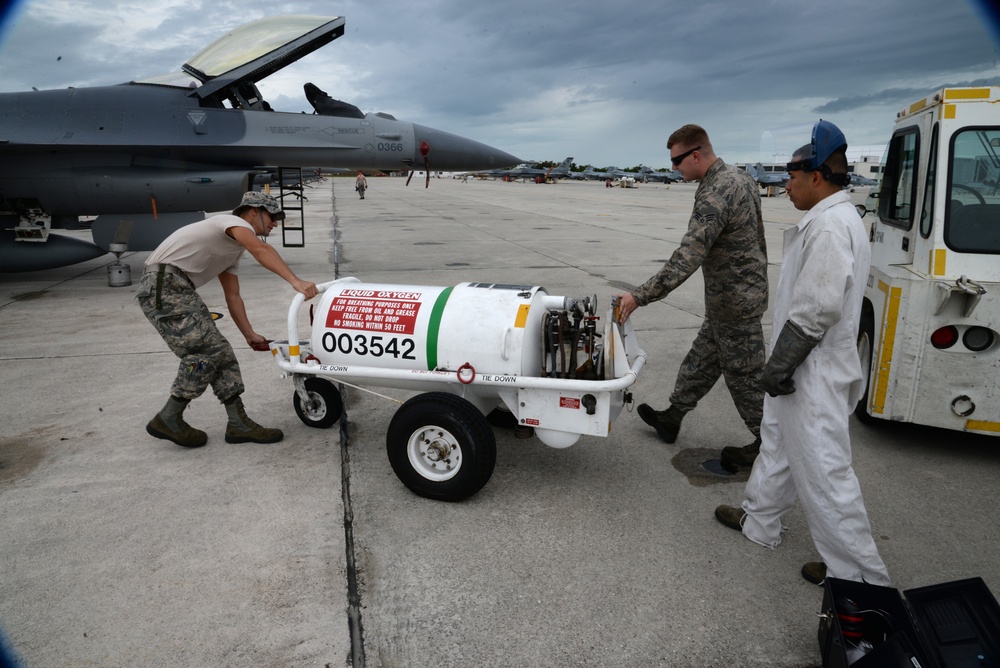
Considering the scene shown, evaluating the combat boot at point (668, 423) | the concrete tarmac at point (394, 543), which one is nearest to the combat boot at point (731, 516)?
the concrete tarmac at point (394, 543)

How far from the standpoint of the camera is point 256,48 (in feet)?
33.4

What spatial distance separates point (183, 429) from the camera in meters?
4.26

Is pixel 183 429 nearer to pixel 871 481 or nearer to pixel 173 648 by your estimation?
pixel 173 648

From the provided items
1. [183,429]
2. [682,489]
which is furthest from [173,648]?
[682,489]

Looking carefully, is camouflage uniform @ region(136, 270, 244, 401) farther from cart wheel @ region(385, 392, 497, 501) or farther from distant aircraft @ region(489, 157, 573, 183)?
distant aircraft @ region(489, 157, 573, 183)

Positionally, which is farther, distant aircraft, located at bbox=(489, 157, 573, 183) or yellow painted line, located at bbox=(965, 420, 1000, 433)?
distant aircraft, located at bbox=(489, 157, 573, 183)

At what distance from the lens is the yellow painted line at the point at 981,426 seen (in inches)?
151

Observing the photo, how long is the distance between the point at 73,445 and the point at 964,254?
603cm

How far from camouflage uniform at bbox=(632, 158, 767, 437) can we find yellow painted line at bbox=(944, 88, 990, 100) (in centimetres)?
143

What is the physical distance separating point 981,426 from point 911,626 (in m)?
2.42

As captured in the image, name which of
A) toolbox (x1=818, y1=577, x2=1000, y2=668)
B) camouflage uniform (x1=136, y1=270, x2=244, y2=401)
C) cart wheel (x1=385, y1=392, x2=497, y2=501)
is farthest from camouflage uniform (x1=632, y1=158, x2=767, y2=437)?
camouflage uniform (x1=136, y1=270, x2=244, y2=401)

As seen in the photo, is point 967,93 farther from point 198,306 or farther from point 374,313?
point 198,306

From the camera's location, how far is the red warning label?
144 inches

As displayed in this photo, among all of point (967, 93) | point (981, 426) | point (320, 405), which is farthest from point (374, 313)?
point (967, 93)
